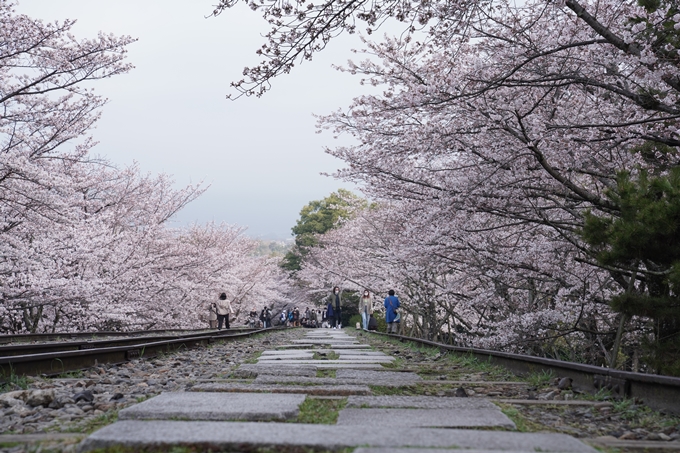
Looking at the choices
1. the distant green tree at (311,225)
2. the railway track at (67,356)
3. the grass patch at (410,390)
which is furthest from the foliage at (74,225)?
the distant green tree at (311,225)

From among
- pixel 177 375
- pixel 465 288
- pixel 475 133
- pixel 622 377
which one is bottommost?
pixel 177 375

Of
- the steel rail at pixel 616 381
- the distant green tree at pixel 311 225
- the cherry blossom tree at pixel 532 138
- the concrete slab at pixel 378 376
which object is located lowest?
the concrete slab at pixel 378 376

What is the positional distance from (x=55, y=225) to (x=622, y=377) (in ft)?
52.9

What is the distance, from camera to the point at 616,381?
412 cm

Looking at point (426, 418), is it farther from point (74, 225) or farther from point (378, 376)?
point (74, 225)

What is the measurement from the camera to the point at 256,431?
95.8 inches

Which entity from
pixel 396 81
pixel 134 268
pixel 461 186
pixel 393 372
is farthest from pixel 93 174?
pixel 393 372

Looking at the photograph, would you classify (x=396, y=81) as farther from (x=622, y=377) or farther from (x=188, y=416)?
(x=188, y=416)

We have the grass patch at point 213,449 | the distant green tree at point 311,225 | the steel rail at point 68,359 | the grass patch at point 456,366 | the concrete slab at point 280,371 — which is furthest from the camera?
the distant green tree at point 311,225

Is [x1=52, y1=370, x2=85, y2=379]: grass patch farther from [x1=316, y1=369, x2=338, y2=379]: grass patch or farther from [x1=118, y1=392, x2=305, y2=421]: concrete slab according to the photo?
[x1=118, y1=392, x2=305, y2=421]: concrete slab

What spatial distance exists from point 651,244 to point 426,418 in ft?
9.46

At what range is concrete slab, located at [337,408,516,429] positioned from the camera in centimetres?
282

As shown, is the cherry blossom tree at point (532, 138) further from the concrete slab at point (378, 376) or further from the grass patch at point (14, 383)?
the grass patch at point (14, 383)

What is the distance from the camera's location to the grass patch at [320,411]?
2.99 m
